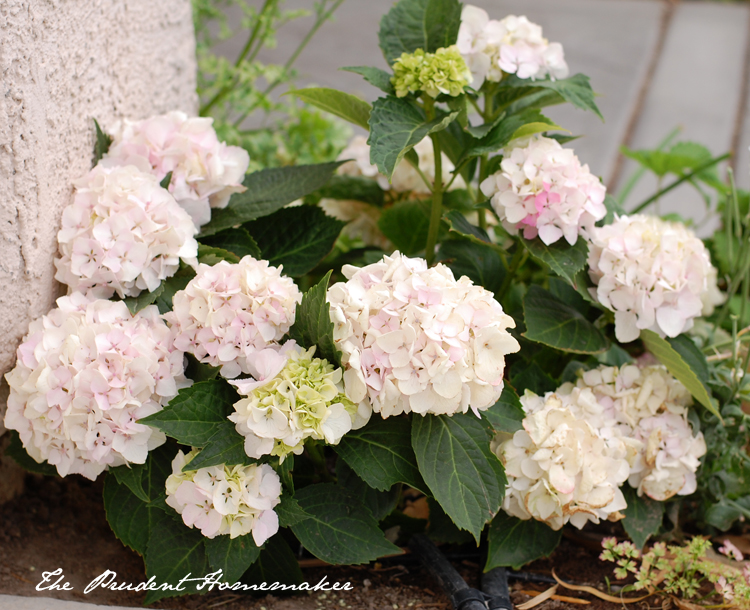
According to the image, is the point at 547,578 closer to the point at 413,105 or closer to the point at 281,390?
the point at 281,390

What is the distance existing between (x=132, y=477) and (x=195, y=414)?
6.1 inches

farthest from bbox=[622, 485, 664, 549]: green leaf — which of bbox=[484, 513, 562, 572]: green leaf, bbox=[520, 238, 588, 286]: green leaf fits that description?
bbox=[520, 238, 588, 286]: green leaf

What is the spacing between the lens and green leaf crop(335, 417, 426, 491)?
3.02 ft

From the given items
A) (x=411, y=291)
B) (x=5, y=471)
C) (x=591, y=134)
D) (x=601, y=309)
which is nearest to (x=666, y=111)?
(x=591, y=134)

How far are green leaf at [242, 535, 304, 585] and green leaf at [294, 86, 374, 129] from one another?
669mm

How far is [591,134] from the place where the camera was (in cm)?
290

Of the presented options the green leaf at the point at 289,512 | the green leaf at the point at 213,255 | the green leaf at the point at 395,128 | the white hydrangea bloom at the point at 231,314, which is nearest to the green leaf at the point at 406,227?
the green leaf at the point at 395,128

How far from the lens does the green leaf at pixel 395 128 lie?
1.02 meters

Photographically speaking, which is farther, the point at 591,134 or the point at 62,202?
the point at 591,134

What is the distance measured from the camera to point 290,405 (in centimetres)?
84

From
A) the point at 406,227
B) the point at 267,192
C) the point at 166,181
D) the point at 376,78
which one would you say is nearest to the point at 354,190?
the point at 406,227

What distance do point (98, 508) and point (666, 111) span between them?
2.86 meters

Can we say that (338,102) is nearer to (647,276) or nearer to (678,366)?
(647,276)

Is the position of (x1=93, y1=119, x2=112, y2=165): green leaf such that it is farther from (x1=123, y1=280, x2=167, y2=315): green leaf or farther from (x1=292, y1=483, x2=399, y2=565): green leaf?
(x1=292, y1=483, x2=399, y2=565): green leaf
